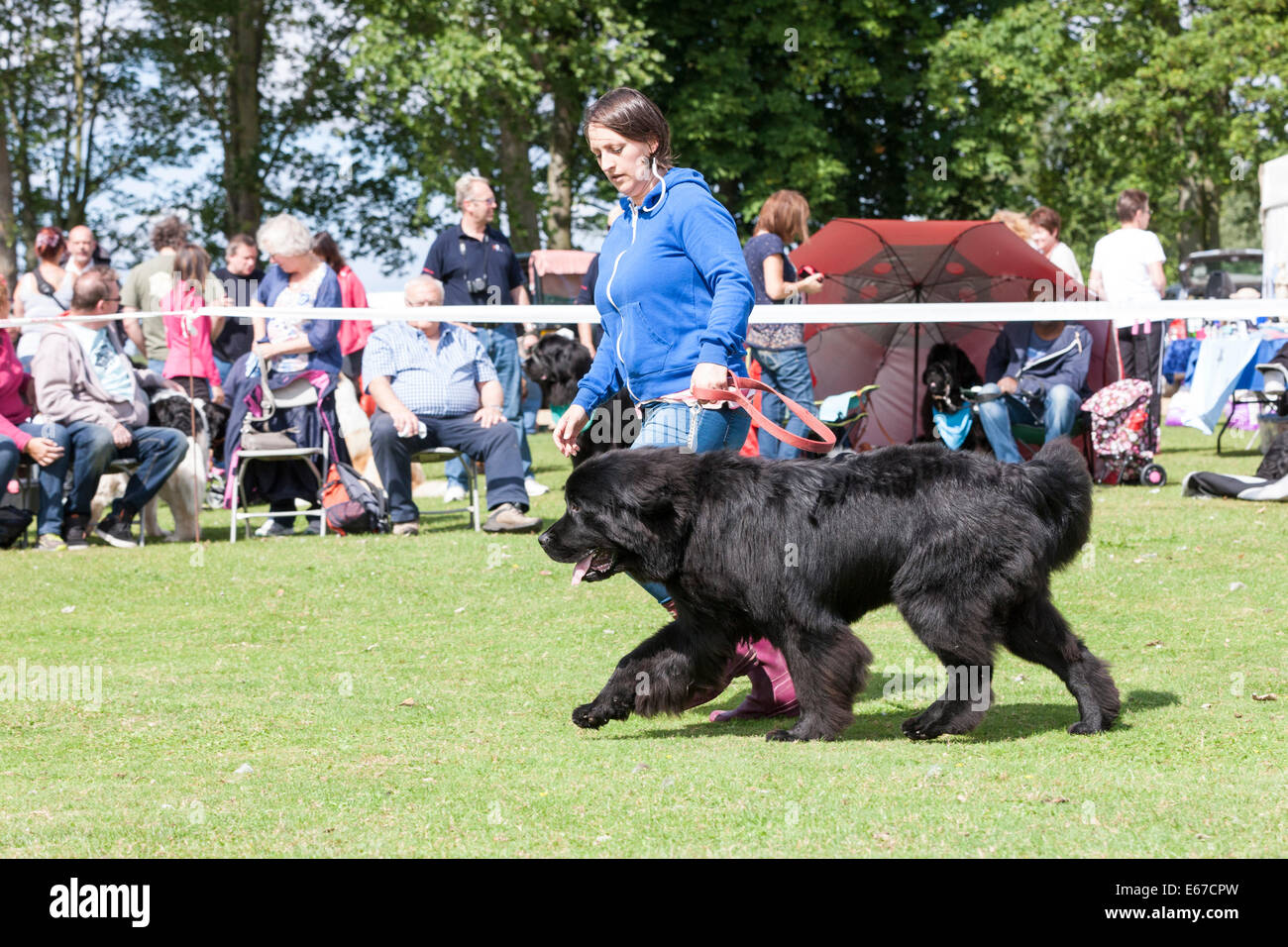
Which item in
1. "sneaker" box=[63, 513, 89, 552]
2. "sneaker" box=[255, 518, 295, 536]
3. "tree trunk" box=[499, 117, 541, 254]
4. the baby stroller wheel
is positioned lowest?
"sneaker" box=[255, 518, 295, 536]

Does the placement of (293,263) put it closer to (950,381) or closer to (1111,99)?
(950,381)

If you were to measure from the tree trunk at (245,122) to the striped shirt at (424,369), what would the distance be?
1929 cm

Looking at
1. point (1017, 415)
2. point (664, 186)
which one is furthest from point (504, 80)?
point (664, 186)

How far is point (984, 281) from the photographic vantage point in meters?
12.4

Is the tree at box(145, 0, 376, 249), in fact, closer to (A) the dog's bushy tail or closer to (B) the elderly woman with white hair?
(B) the elderly woman with white hair

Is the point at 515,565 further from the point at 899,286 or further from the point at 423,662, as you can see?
the point at 899,286

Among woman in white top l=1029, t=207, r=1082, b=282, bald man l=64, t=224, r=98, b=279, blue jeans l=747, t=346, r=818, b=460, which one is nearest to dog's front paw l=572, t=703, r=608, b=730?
blue jeans l=747, t=346, r=818, b=460

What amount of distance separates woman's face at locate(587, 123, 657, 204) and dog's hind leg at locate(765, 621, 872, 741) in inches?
61.7

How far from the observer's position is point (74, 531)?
31.7ft

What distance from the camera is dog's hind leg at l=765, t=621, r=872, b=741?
470cm

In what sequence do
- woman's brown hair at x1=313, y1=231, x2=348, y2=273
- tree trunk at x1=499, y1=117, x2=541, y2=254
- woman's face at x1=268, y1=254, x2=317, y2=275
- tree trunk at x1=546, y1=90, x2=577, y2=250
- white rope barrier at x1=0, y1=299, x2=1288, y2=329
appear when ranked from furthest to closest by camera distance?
tree trunk at x1=499, y1=117, x2=541, y2=254 < tree trunk at x1=546, y1=90, x2=577, y2=250 < woman's brown hair at x1=313, y1=231, x2=348, y2=273 < woman's face at x1=268, y1=254, x2=317, y2=275 < white rope barrier at x1=0, y1=299, x2=1288, y2=329

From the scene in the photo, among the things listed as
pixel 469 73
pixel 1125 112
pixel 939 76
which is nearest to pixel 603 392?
pixel 469 73

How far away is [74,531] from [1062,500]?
23.3ft

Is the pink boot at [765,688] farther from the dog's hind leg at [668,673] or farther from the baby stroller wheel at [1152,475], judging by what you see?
the baby stroller wheel at [1152,475]
